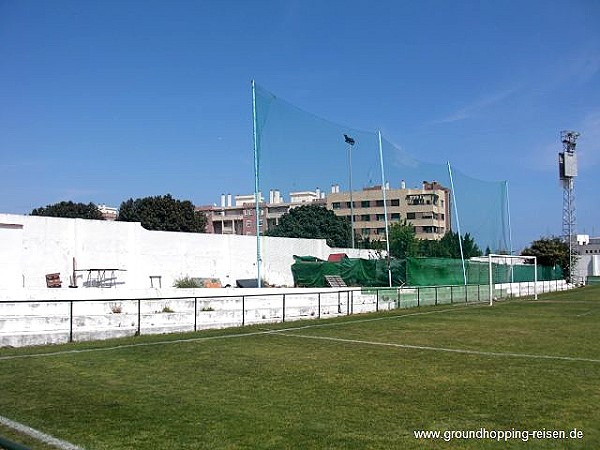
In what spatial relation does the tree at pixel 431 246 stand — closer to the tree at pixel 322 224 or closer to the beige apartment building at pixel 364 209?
the beige apartment building at pixel 364 209

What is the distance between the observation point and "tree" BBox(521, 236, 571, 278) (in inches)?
2598

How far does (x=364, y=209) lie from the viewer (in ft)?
170

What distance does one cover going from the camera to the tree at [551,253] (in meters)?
66.0

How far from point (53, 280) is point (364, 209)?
1032 inches

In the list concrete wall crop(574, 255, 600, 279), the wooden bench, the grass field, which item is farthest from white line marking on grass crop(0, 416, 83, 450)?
concrete wall crop(574, 255, 600, 279)

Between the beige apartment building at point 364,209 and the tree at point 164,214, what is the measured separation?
10.0 metres

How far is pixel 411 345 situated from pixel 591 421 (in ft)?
29.4

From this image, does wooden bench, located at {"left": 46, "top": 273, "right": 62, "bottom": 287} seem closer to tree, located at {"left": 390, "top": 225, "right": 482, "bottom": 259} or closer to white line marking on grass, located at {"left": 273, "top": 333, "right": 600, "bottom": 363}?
white line marking on grass, located at {"left": 273, "top": 333, "right": 600, "bottom": 363}

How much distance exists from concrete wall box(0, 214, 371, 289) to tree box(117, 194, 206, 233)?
2803 cm

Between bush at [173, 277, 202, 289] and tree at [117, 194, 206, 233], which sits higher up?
tree at [117, 194, 206, 233]

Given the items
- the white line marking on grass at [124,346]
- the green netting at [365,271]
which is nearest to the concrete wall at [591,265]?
the green netting at [365,271]

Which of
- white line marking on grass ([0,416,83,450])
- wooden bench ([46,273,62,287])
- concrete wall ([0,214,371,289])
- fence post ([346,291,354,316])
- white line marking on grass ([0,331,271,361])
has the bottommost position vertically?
white line marking on grass ([0,331,271,361])

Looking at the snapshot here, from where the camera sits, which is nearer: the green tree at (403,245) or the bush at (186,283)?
the bush at (186,283)

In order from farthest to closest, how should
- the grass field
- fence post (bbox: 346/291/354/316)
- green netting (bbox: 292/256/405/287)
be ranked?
green netting (bbox: 292/256/405/287) < fence post (bbox: 346/291/354/316) < the grass field
